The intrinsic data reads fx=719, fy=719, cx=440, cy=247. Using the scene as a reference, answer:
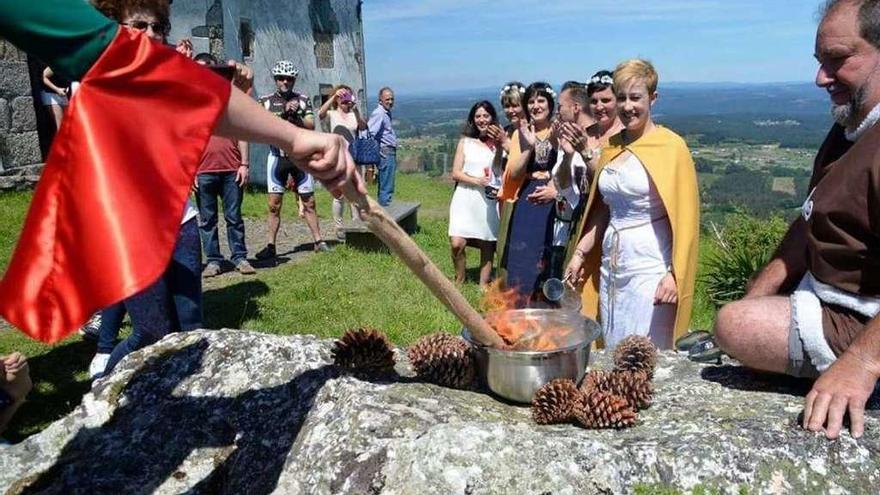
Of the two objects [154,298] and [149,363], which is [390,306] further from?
[149,363]

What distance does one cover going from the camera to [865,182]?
2234mm

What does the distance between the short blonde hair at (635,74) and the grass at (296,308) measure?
295cm

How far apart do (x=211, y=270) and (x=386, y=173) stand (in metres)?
6.39

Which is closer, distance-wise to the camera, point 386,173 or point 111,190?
point 111,190

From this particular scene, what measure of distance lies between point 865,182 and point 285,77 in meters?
8.53

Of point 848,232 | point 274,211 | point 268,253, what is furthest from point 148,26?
point 268,253

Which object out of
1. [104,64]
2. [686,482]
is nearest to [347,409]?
[686,482]

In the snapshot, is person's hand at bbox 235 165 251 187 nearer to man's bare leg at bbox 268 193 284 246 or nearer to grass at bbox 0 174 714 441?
man's bare leg at bbox 268 193 284 246

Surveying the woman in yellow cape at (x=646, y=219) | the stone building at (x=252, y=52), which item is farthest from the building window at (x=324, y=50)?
the woman in yellow cape at (x=646, y=219)

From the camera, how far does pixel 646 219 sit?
446 centimetres

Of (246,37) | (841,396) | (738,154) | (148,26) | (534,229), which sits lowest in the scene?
(738,154)

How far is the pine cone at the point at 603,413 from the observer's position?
2.23m

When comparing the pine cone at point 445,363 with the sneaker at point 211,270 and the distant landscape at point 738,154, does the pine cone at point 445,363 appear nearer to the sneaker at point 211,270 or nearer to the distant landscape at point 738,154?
the sneaker at point 211,270

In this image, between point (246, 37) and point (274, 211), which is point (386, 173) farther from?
point (246, 37)
